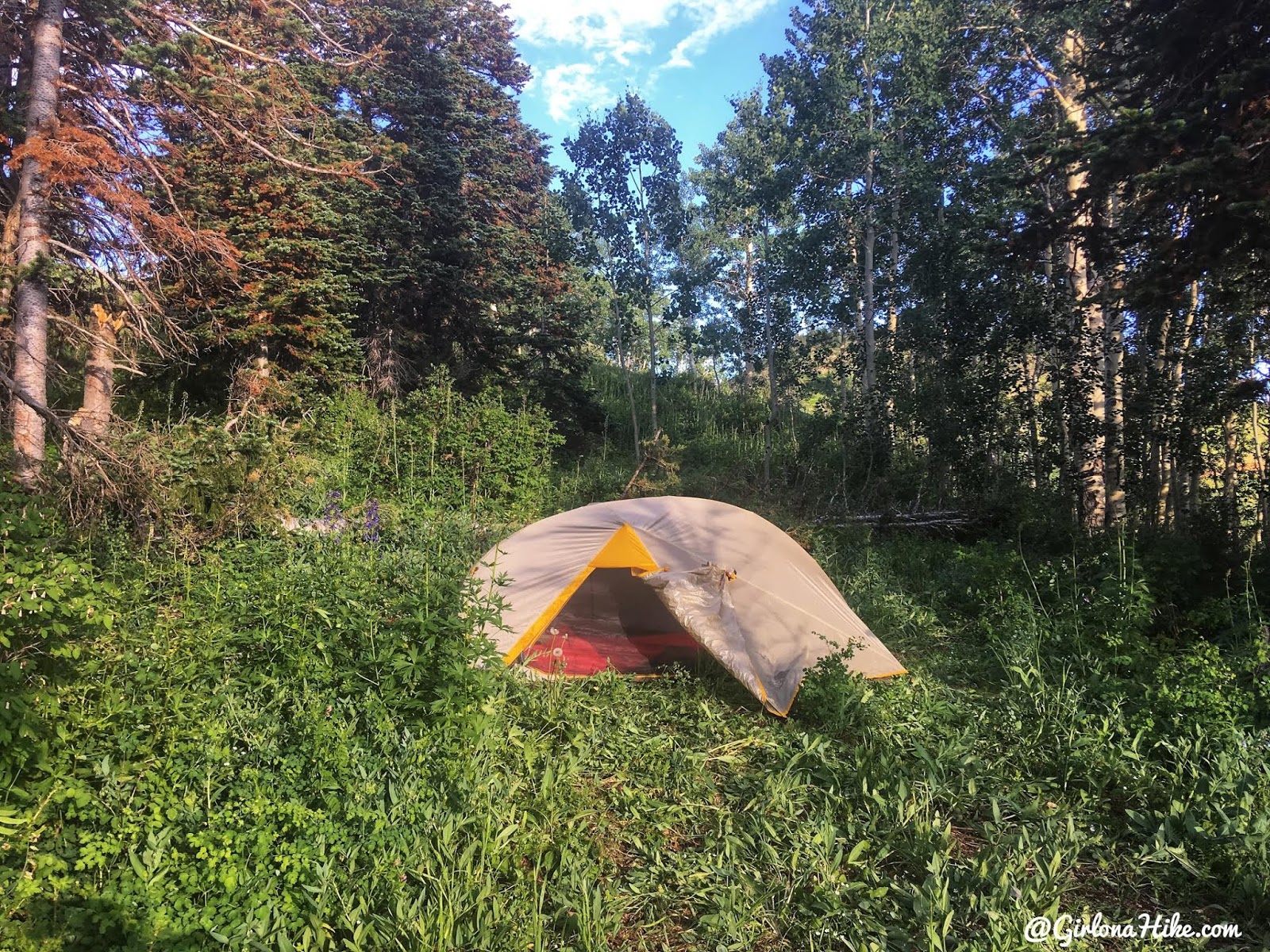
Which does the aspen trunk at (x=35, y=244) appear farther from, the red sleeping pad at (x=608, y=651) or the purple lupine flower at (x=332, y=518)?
the red sleeping pad at (x=608, y=651)

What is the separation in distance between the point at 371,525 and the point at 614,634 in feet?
7.89

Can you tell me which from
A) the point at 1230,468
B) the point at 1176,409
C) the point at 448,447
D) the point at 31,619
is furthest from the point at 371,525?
the point at 1230,468

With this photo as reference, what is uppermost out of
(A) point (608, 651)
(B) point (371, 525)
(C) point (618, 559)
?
(B) point (371, 525)

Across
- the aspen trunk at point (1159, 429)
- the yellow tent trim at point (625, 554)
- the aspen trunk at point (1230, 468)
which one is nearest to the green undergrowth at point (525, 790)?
the yellow tent trim at point (625, 554)

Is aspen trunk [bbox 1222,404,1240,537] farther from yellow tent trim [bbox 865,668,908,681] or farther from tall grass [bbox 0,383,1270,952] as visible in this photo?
yellow tent trim [bbox 865,668,908,681]

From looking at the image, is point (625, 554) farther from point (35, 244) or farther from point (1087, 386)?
point (1087, 386)

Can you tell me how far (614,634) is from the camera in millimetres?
5934

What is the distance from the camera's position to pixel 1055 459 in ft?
31.3

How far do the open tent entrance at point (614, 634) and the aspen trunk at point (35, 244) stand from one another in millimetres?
4278

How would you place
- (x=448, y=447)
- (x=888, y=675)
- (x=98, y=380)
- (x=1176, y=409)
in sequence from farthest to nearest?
1. (x=448, y=447)
2. (x=1176, y=409)
3. (x=98, y=380)
4. (x=888, y=675)

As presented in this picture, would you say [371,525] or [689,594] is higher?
[371,525]

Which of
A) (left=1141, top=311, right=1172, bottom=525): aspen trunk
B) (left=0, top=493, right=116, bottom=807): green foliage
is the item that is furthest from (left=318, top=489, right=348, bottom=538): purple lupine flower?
(left=1141, top=311, right=1172, bottom=525): aspen trunk

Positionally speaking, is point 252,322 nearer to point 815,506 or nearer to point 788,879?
point 815,506

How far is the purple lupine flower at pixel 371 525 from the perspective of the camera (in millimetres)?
5056
